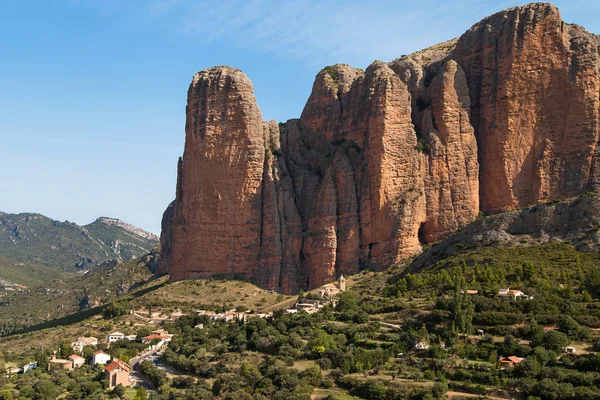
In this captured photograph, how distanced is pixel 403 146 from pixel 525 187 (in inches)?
445

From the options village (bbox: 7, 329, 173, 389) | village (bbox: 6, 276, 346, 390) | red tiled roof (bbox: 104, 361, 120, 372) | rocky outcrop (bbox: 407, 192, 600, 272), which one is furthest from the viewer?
rocky outcrop (bbox: 407, 192, 600, 272)

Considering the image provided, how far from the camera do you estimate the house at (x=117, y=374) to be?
50056mm

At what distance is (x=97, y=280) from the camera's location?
11925 centimetres

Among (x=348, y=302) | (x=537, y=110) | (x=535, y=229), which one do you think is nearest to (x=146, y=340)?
(x=348, y=302)

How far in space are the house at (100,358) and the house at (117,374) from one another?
3.24 meters

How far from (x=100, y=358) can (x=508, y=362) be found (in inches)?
1155

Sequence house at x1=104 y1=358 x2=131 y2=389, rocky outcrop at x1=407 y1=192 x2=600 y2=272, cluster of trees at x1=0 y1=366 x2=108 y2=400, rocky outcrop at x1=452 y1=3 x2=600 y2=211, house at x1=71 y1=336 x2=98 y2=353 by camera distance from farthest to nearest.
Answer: rocky outcrop at x1=452 y1=3 x2=600 y2=211 → house at x1=71 y1=336 x2=98 y2=353 → rocky outcrop at x1=407 y1=192 x2=600 y2=272 → house at x1=104 y1=358 x2=131 y2=389 → cluster of trees at x1=0 y1=366 x2=108 y2=400

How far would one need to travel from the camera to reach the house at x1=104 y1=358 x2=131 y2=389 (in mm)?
50056

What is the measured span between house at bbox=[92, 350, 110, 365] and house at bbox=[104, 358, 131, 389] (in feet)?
10.6

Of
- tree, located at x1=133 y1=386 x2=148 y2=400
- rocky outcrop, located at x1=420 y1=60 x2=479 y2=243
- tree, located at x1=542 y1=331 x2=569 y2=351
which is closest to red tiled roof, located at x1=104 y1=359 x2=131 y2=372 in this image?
tree, located at x1=133 y1=386 x2=148 y2=400

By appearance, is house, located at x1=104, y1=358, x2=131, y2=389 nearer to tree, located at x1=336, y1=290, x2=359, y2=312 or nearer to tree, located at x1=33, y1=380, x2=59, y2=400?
tree, located at x1=33, y1=380, x2=59, y2=400

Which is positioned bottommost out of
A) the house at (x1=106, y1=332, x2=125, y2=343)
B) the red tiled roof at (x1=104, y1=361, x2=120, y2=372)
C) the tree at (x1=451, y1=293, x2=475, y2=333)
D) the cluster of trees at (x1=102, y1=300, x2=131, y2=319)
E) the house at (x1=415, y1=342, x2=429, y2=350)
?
the red tiled roof at (x1=104, y1=361, x2=120, y2=372)

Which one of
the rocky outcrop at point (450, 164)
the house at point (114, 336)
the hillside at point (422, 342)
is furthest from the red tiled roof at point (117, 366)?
the rocky outcrop at point (450, 164)

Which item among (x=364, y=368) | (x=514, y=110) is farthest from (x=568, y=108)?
(x=364, y=368)
